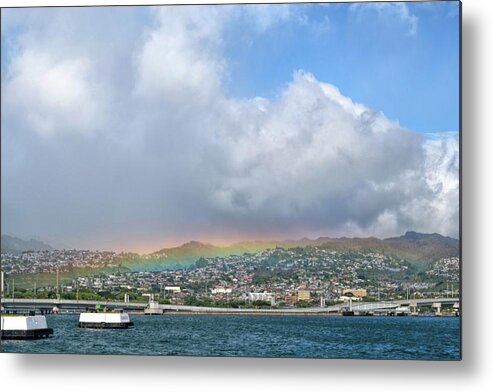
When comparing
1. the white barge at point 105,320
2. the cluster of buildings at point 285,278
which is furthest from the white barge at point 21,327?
the cluster of buildings at point 285,278

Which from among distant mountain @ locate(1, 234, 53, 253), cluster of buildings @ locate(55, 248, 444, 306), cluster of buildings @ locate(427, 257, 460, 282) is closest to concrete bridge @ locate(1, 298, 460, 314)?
cluster of buildings @ locate(55, 248, 444, 306)

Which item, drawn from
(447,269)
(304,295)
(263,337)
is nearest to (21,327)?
(263,337)

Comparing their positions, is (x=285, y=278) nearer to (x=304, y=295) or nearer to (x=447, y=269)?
(x=304, y=295)

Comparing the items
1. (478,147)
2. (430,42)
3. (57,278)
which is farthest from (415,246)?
(57,278)

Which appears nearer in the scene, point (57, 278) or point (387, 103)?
point (387, 103)

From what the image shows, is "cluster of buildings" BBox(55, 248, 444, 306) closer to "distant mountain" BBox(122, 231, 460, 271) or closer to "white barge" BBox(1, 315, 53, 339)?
"distant mountain" BBox(122, 231, 460, 271)

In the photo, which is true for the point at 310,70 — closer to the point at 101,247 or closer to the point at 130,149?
the point at 130,149
